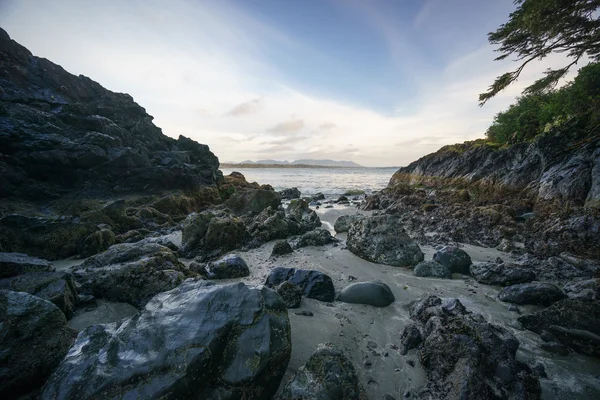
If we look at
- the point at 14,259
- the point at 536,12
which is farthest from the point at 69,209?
→ the point at 536,12

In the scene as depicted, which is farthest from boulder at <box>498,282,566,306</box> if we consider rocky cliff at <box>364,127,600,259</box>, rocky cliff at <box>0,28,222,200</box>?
rocky cliff at <box>0,28,222,200</box>

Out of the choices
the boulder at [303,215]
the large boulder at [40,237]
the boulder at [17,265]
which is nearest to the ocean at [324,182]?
the boulder at [303,215]

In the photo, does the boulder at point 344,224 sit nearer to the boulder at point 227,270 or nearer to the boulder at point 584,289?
the boulder at point 227,270

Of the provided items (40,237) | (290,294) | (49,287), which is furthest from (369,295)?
(40,237)

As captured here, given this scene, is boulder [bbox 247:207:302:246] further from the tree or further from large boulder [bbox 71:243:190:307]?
the tree

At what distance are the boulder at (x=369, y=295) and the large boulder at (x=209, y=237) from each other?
4.65 meters

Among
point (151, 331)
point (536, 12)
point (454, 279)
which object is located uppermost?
point (536, 12)

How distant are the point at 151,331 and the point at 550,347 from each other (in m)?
4.70

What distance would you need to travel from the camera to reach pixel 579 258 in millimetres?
5477

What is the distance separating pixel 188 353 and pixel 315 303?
2456 mm

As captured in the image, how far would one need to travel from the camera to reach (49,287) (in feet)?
11.8

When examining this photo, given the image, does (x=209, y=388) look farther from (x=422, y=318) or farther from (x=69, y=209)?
(x=69, y=209)

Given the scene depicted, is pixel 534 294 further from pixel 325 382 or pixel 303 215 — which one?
pixel 303 215

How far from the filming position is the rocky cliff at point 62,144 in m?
12.4
